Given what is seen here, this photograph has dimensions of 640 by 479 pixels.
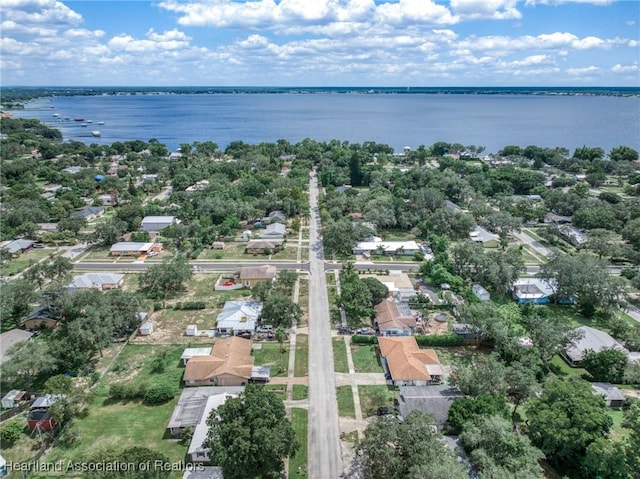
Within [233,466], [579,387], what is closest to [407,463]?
[233,466]

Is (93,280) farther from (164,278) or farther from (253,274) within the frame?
(253,274)

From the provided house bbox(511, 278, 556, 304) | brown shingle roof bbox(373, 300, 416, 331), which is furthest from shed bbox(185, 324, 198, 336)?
house bbox(511, 278, 556, 304)

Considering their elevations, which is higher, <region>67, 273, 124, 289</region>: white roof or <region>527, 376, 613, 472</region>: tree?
<region>527, 376, 613, 472</region>: tree

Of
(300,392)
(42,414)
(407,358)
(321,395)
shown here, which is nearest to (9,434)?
(42,414)

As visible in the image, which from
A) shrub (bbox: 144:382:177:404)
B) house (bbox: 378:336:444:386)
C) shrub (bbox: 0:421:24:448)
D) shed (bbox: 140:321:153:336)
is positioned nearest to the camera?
shrub (bbox: 0:421:24:448)

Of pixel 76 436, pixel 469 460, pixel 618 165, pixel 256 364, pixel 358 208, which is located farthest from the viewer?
pixel 618 165

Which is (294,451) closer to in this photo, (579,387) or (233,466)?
(233,466)

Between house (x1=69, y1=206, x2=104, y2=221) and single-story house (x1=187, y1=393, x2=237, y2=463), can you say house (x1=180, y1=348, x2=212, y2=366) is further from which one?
house (x1=69, y1=206, x2=104, y2=221)
